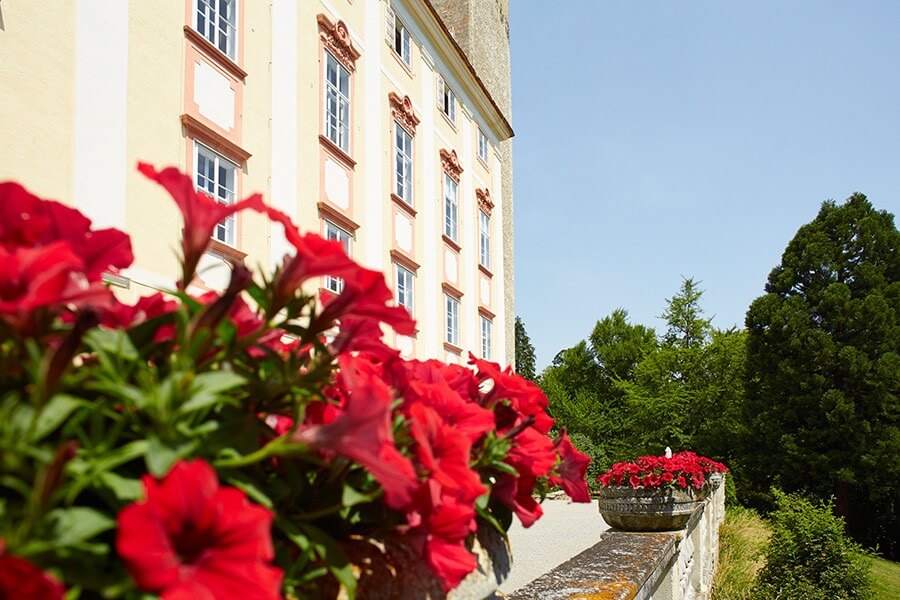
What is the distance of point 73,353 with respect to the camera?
0.60m

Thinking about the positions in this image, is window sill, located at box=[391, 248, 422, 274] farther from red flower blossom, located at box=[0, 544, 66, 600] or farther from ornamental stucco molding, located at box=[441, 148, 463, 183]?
red flower blossom, located at box=[0, 544, 66, 600]

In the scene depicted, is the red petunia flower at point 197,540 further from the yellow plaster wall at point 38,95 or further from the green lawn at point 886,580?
the green lawn at point 886,580

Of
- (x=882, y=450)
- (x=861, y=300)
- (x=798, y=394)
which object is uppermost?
(x=861, y=300)

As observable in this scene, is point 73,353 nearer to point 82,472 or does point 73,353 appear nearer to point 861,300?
point 82,472

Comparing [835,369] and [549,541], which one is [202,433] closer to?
[549,541]

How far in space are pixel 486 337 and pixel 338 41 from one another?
859 cm

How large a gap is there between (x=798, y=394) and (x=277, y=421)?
1111 inches

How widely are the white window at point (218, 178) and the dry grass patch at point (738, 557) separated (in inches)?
259

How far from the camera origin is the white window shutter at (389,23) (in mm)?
13695

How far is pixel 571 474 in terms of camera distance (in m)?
1.28

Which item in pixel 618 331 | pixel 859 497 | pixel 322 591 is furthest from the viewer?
pixel 618 331

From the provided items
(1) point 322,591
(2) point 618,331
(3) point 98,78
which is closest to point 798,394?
(2) point 618,331

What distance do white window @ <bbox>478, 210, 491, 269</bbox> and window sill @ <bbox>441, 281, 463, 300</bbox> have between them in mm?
2064

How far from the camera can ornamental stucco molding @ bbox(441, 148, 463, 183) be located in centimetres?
1625
